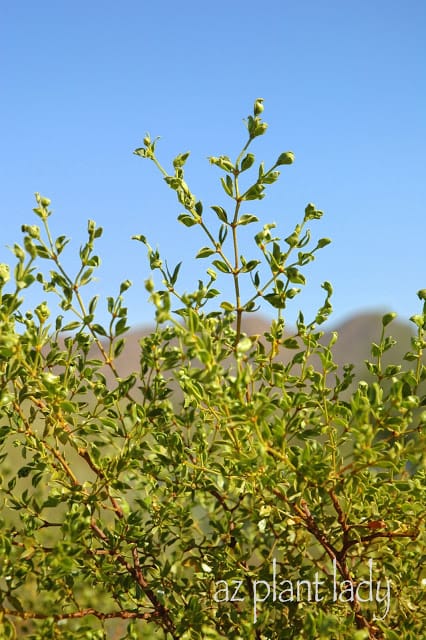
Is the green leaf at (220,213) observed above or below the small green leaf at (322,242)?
above

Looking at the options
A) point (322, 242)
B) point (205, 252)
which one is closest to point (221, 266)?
point (205, 252)

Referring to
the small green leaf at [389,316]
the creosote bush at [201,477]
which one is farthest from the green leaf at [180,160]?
the small green leaf at [389,316]

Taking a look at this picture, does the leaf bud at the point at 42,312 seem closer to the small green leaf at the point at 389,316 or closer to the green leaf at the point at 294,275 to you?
the green leaf at the point at 294,275

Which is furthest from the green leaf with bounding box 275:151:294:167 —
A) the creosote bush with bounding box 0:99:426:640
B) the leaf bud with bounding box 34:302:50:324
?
the leaf bud with bounding box 34:302:50:324

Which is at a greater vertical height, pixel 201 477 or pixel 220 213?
pixel 220 213

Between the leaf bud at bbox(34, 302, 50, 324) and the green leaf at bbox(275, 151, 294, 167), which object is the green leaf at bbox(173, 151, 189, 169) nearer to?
the green leaf at bbox(275, 151, 294, 167)

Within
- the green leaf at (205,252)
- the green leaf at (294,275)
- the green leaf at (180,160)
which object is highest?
the green leaf at (180,160)

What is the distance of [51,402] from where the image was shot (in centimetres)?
162

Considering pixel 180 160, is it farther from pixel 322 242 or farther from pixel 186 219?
pixel 322 242

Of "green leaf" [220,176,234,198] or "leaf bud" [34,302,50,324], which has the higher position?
"green leaf" [220,176,234,198]

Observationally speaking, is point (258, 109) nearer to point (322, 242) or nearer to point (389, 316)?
point (322, 242)

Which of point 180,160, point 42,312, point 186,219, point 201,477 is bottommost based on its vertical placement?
point 201,477

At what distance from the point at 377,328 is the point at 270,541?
12225 millimetres

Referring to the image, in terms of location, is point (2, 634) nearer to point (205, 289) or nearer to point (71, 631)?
point (71, 631)
